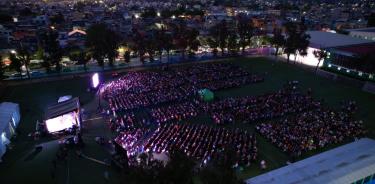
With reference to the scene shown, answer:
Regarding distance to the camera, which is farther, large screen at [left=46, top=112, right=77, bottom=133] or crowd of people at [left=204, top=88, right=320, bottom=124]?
crowd of people at [left=204, top=88, right=320, bottom=124]

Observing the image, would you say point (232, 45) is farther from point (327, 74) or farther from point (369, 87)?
point (369, 87)

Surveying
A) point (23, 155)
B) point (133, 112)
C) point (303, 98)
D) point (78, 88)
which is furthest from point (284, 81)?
point (23, 155)

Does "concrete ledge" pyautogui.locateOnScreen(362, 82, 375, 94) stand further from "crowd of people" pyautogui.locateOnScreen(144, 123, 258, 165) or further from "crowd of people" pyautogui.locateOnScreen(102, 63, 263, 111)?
"crowd of people" pyautogui.locateOnScreen(144, 123, 258, 165)

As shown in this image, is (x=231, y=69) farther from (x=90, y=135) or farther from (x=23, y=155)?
(x=23, y=155)

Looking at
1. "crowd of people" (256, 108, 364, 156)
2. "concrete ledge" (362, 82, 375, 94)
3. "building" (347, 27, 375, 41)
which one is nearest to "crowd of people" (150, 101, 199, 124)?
"crowd of people" (256, 108, 364, 156)

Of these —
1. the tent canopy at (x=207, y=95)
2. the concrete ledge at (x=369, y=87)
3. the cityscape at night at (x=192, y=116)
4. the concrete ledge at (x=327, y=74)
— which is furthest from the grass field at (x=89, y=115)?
the tent canopy at (x=207, y=95)

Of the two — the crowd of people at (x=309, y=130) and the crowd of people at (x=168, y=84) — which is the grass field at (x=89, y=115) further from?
the crowd of people at (x=168, y=84)
